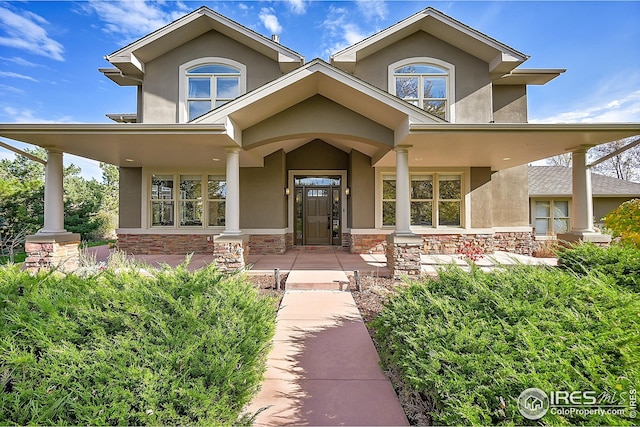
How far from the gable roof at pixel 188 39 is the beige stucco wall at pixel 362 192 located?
12.5 ft

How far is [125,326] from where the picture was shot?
2438mm

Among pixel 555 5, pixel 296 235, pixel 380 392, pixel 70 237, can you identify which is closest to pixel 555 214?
pixel 555 5

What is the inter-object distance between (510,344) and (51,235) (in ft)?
31.8

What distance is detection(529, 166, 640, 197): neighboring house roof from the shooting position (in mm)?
14023

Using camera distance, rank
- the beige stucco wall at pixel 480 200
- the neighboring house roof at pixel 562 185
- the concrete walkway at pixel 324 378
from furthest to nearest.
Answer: the neighboring house roof at pixel 562 185 < the beige stucco wall at pixel 480 200 < the concrete walkway at pixel 324 378

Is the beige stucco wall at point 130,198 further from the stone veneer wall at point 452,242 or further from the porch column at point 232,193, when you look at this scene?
the stone veneer wall at point 452,242

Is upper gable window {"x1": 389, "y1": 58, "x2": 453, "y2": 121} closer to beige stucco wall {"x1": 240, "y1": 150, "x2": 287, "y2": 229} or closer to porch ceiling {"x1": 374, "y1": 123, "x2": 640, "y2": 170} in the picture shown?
porch ceiling {"x1": 374, "y1": 123, "x2": 640, "y2": 170}

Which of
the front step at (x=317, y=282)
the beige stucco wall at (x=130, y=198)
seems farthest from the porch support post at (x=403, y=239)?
the beige stucco wall at (x=130, y=198)

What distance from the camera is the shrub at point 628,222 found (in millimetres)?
5969

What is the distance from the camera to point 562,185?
14.6 m

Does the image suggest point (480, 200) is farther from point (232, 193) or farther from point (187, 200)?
point (187, 200)

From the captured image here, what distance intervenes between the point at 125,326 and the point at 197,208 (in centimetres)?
878

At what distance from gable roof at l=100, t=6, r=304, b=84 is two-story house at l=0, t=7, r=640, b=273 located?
38 millimetres

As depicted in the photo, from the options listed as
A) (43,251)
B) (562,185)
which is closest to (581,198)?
(562,185)
